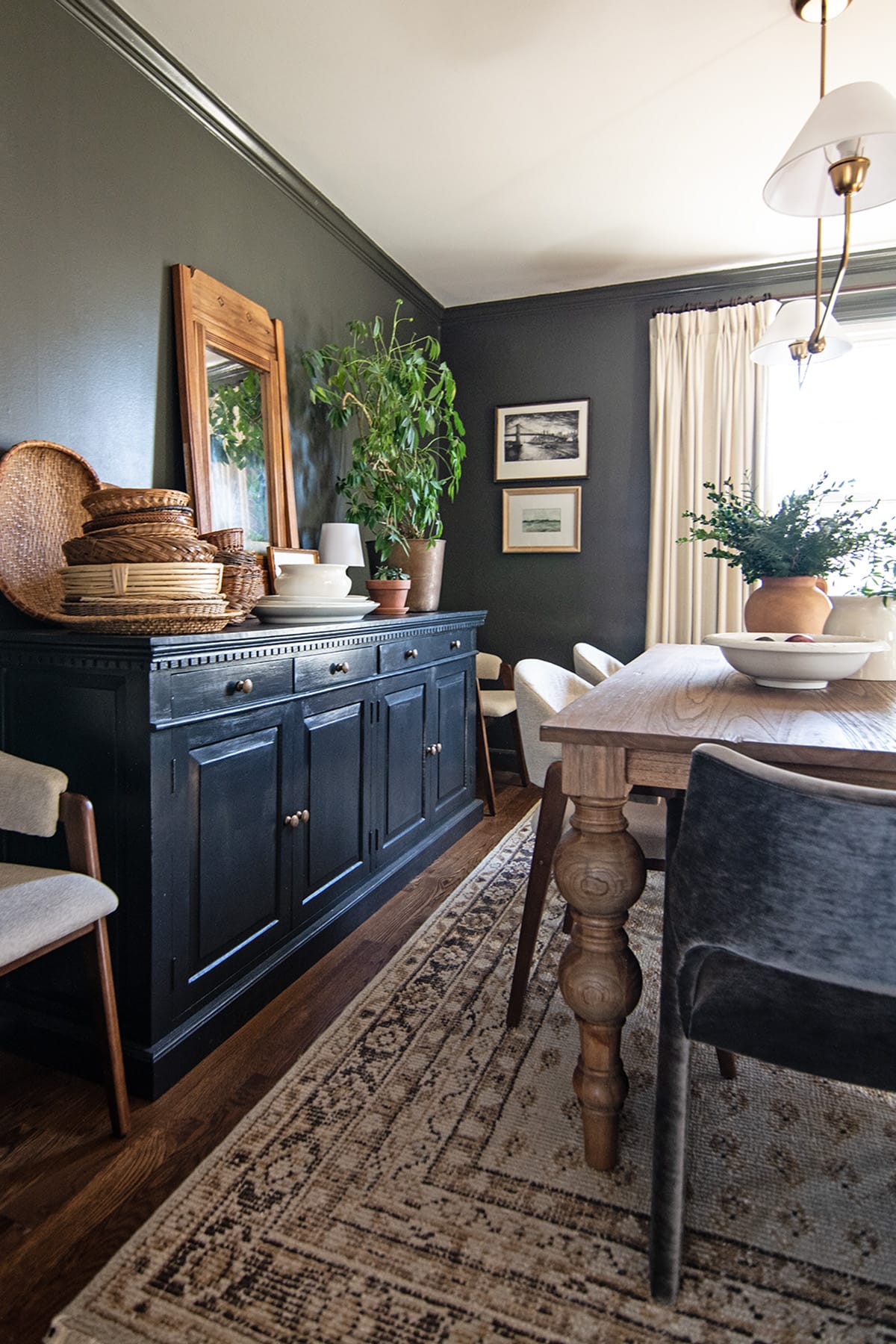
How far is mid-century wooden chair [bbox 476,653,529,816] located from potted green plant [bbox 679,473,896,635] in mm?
1514

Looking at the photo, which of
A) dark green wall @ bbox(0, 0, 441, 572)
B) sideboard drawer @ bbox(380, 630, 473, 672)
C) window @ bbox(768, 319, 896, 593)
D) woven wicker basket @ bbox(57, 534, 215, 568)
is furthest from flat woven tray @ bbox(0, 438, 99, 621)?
window @ bbox(768, 319, 896, 593)

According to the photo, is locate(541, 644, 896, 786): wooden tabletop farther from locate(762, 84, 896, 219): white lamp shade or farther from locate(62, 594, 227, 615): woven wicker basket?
locate(762, 84, 896, 219): white lamp shade

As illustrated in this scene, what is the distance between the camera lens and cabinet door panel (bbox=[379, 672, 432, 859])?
8.35ft

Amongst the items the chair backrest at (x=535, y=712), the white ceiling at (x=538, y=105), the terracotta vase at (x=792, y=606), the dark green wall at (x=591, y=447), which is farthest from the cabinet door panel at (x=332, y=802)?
the dark green wall at (x=591, y=447)

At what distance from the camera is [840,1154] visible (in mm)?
1377

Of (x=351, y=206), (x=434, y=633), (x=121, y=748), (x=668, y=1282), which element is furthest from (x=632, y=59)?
(x=668, y=1282)

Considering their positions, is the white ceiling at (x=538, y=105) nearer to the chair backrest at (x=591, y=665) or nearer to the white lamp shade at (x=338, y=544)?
the white lamp shade at (x=338, y=544)

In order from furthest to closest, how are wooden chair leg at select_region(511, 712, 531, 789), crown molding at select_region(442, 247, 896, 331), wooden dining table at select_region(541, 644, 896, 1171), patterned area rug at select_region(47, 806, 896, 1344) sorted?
wooden chair leg at select_region(511, 712, 531, 789), crown molding at select_region(442, 247, 896, 331), wooden dining table at select_region(541, 644, 896, 1171), patterned area rug at select_region(47, 806, 896, 1344)

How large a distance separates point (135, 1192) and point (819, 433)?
4.05 m

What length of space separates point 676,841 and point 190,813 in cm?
103

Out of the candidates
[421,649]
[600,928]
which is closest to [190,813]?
[600,928]

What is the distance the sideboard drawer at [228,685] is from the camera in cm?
158

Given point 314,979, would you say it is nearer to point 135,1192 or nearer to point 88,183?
point 135,1192

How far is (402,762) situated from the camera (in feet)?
8.80
